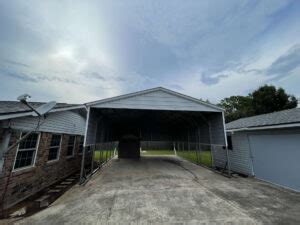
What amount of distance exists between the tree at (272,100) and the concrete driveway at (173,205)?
21.1 meters

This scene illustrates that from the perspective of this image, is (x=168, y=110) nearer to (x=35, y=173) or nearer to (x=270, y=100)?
(x=35, y=173)

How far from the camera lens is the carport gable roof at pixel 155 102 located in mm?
6980

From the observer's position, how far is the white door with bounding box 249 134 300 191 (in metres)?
5.15

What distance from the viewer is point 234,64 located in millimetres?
18734

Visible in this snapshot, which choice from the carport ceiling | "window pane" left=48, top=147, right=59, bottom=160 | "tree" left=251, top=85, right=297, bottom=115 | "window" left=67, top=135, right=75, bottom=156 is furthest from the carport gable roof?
"tree" left=251, top=85, right=297, bottom=115

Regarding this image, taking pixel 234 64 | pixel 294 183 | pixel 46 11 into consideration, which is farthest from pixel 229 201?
pixel 234 64

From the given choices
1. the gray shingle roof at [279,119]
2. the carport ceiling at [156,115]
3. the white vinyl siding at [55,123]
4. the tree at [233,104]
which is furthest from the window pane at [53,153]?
the tree at [233,104]

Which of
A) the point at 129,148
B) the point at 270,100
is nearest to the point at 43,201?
the point at 129,148

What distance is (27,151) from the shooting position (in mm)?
4934

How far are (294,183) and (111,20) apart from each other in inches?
463

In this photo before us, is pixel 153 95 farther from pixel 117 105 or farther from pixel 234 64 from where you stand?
pixel 234 64

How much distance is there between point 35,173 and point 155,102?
581 centimetres

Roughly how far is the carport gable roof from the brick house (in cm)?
187

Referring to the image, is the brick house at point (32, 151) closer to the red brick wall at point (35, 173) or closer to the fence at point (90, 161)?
the red brick wall at point (35, 173)
